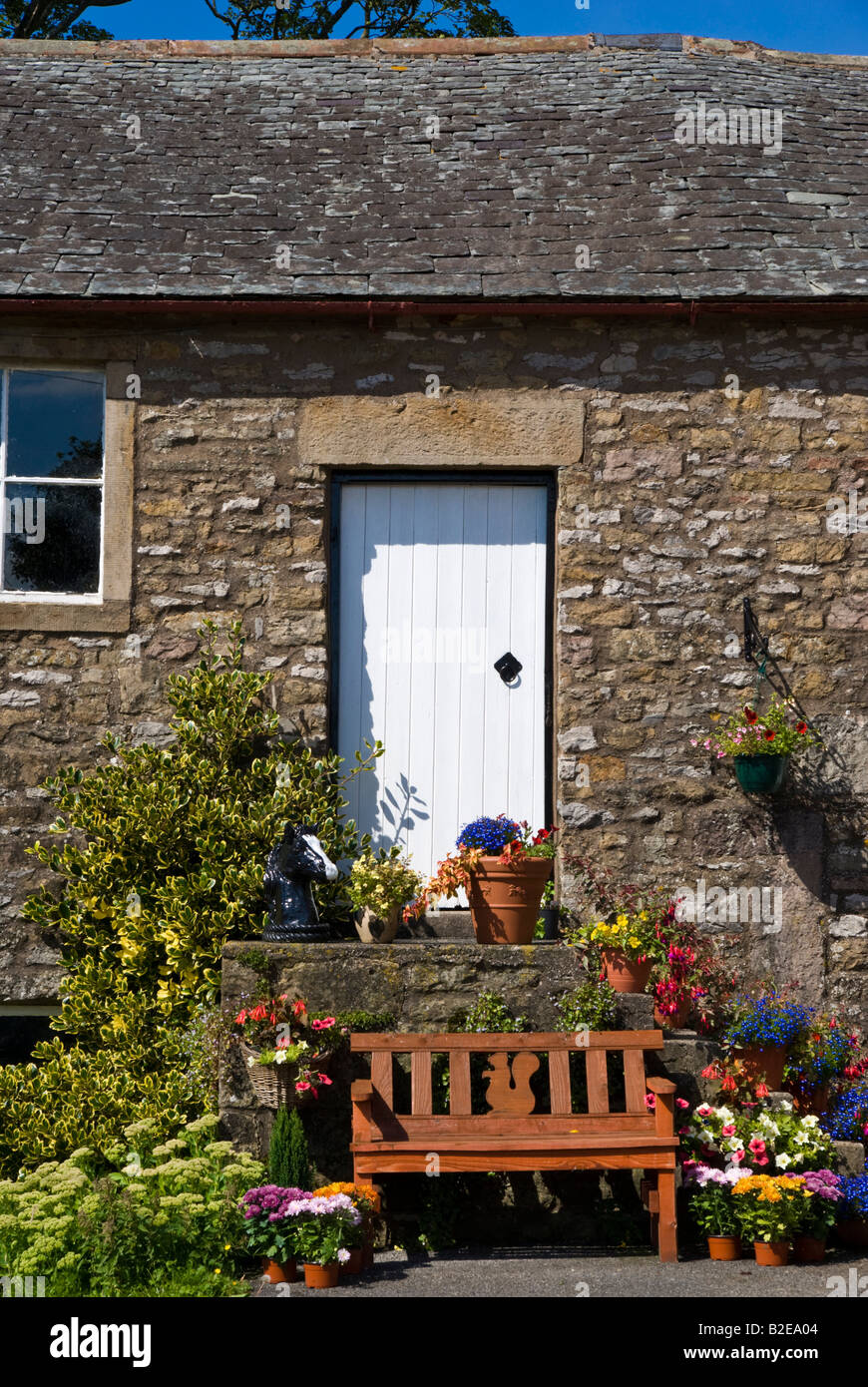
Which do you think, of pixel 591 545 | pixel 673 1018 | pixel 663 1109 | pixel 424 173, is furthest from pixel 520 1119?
pixel 424 173

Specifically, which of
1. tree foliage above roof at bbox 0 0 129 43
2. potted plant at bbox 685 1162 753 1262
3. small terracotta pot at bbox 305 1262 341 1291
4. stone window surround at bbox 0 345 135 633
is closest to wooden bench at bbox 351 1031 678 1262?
potted plant at bbox 685 1162 753 1262

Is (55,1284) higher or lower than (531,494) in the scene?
lower

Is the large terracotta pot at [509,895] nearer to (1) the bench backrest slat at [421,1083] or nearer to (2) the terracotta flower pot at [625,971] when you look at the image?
(2) the terracotta flower pot at [625,971]

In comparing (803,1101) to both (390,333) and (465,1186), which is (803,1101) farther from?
(390,333)

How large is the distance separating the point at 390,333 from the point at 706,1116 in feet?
13.4

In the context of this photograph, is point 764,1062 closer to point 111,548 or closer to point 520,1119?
point 520,1119

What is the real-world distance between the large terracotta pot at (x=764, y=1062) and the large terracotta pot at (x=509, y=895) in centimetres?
106

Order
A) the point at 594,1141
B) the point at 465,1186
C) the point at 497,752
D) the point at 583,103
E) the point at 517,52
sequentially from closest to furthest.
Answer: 1. the point at 594,1141
2. the point at 465,1186
3. the point at 497,752
4. the point at 583,103
5. the point at 517,52

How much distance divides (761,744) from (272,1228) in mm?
3132

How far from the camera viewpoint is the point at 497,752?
6824 mm

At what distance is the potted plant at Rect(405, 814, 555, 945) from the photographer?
5.89 metres

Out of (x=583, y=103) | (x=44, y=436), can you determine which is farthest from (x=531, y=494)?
(x=583, y=103)

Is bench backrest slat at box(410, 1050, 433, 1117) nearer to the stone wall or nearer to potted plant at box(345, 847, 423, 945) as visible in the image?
potted plant at box(345, 847, 423, 945)

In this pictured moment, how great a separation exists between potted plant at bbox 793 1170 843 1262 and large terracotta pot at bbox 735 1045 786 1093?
68cm
